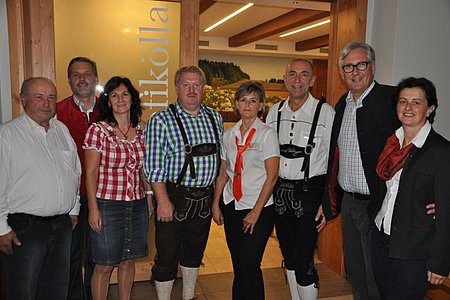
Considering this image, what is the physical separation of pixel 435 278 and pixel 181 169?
4.44 ft

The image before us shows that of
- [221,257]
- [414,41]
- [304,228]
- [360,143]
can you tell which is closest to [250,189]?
[304,228]

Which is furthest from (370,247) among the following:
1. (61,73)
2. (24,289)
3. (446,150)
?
(61,73)

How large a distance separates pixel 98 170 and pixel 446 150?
1735 mm

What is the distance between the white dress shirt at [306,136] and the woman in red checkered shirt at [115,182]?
0.87m

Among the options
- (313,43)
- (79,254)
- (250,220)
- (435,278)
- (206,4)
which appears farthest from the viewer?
(313,43)

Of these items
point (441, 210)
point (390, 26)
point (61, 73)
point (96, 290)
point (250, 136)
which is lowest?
point (96, 290)

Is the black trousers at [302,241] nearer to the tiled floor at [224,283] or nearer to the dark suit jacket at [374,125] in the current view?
the dark suit jacket at [374,125]

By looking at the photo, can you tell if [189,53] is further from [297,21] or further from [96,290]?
[297,21]

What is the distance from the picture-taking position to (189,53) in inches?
123

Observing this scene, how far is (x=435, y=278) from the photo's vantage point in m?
1.73

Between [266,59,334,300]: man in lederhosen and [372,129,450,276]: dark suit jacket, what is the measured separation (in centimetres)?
60

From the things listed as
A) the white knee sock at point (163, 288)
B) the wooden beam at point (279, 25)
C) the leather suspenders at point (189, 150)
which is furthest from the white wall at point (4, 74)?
the wooden beam at point (279, 25)

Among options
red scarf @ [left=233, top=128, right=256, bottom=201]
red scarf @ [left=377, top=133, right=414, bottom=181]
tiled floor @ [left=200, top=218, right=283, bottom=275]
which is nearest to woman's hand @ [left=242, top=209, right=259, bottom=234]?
red scarf @ [left=233, top=128, right=256, bottom=201]

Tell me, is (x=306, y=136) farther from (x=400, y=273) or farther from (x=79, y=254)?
(x=79, y=254)
